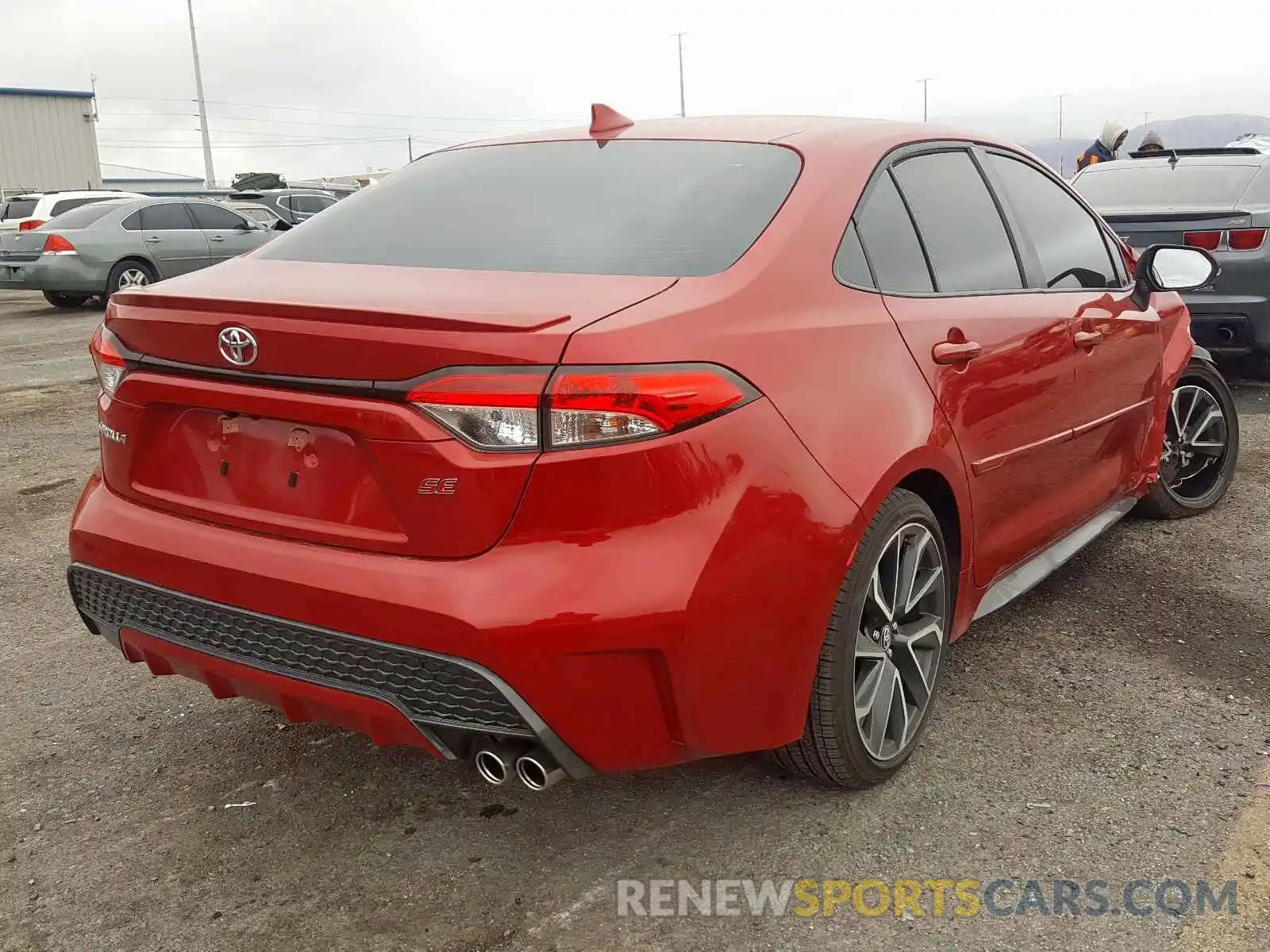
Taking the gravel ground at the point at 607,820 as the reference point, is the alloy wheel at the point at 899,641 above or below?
above

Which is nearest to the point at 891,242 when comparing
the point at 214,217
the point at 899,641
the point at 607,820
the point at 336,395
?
the point at 899,641

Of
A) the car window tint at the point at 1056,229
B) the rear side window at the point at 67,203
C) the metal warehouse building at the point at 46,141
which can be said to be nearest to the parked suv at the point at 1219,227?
the car window tint at the point at 1056,229

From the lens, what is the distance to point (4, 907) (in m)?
2.47

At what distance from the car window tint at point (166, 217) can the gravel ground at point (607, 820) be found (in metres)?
12.7

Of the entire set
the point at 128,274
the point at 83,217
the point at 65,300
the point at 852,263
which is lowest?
the point at 65,300

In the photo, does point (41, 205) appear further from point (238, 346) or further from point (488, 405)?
point (488, 405)

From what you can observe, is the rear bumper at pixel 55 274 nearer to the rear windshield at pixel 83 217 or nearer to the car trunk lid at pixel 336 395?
the rear windshield at pixel 83 217

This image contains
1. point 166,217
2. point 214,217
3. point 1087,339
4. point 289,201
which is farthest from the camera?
point 289,201

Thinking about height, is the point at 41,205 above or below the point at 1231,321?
above

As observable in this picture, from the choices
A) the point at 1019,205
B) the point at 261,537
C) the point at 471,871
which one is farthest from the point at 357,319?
the point at 1019,205

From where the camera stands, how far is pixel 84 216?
14.8m

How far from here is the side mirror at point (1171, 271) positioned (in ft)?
13.6

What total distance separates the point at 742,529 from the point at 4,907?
1.71 m

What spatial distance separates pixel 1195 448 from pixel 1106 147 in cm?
782
